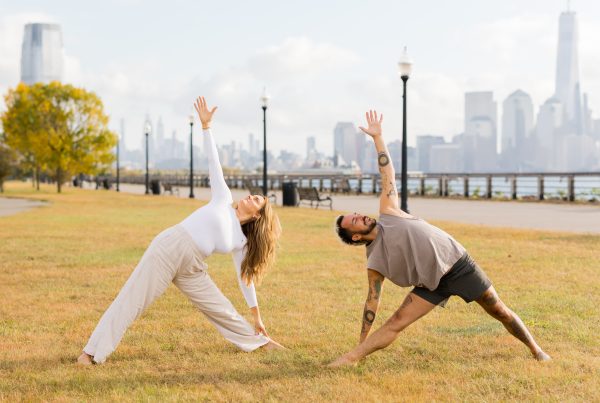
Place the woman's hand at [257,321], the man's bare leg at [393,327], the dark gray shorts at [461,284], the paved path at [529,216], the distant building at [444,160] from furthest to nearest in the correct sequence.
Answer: the distant building at [444,160] → the paved path at [529,216] → the woman's hand at [257,321] → the man's bare leg at [393,327] → the dark gray shorts at [461,284]

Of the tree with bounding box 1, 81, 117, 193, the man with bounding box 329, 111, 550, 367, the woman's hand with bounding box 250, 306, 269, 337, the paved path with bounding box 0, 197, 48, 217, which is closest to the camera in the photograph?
the man with bounding box 329, 111, 550, 367

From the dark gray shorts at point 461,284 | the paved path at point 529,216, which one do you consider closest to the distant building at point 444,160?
the paved path at point 529,216

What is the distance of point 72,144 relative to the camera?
159 feet

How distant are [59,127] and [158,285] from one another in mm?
46178

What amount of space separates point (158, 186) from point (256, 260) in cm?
4235

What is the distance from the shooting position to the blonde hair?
215 inches

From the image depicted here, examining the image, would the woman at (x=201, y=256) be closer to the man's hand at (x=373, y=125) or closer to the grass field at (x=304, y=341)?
the grass field at (x=304, y=341)

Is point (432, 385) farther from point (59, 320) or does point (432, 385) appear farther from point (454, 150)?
point (454, 150)

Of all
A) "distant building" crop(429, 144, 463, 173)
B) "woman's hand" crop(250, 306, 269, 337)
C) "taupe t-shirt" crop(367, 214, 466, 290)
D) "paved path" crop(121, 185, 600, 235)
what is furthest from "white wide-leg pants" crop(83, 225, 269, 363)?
"distant building" crop(429, 144, 463, 173)

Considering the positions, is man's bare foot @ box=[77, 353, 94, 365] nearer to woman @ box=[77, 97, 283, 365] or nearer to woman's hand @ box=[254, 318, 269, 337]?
woman @ box=[77, 97, 283, 365]

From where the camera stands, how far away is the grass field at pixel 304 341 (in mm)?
4855

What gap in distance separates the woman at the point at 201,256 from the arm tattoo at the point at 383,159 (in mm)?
926

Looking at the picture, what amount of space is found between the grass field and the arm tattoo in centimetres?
123

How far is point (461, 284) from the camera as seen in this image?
16.8 feet
